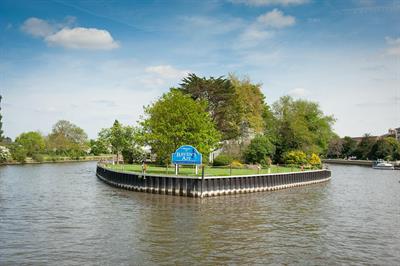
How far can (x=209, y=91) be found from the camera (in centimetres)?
7419

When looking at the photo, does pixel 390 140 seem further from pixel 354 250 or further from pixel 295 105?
pixel 354 250

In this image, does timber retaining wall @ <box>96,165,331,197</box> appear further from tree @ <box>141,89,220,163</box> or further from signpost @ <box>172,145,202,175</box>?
tree @ <box>141,89,220,163</box>

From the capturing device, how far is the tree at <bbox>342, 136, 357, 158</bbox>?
517 feet

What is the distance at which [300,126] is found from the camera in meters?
81.2

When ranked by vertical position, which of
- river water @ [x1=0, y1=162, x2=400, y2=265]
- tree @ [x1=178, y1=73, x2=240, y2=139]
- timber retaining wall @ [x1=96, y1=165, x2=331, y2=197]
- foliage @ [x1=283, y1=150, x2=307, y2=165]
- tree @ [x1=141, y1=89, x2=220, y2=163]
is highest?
Answer: tree @ [x1=178, y1=73, x2=240, y2=139]

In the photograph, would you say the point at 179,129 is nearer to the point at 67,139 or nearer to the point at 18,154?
the point at 18,154

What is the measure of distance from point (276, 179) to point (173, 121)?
49.2ft

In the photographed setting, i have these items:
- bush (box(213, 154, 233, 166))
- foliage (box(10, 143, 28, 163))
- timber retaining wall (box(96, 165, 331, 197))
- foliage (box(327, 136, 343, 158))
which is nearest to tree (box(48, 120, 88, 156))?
foliage (box(10, 143, 28, 163))

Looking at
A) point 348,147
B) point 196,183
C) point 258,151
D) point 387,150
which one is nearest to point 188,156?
point 196,183

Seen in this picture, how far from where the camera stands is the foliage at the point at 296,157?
73438 millimetres

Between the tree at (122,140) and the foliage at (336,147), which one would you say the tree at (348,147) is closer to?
the foliage at (336,147)

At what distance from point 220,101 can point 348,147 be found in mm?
102785

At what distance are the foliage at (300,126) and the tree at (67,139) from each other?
254ft

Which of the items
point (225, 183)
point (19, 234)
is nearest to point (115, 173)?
point (225, 183)
